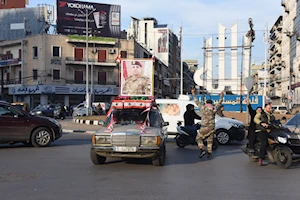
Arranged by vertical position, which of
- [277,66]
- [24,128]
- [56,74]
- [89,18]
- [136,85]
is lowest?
[24,128]

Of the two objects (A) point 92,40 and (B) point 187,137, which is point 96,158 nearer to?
(B) point 187,137

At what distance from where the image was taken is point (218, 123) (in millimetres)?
14836

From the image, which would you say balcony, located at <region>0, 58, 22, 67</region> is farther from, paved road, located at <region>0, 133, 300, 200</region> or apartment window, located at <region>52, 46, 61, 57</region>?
paved road, located at <region>0, 133, 300, 200</region>

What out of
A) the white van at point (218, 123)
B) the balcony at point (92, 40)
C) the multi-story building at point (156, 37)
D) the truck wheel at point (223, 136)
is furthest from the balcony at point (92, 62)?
the truck wheel at point (223, 136)

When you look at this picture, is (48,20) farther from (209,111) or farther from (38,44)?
(209,111)

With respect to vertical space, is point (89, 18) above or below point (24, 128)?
above

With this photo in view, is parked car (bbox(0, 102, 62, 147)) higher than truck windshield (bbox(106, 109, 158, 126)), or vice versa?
truck windshield (bbox(106, 109, 158, 126))

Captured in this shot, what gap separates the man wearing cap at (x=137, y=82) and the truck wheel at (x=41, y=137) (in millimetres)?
3850

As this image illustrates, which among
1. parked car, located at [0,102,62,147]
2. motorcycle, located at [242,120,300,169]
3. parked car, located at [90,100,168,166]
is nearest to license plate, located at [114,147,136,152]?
parked car, located at [90,100,168,166]

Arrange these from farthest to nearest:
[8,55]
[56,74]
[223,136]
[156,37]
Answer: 1. [156,37]
2. [8,55]
3. [56,74]
4. [223,136]

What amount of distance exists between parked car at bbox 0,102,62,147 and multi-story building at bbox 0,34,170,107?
130 ft

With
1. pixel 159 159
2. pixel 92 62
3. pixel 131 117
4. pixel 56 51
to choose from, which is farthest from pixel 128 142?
pixel 56 51

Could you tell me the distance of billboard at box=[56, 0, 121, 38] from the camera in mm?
56062

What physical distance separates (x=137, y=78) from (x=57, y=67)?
1815 inches
